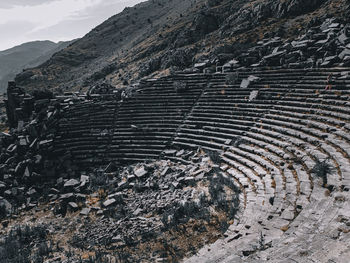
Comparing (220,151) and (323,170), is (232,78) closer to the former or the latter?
(220,151)

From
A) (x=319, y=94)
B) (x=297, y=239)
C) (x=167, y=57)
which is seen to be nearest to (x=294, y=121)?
(x=319, y=94)

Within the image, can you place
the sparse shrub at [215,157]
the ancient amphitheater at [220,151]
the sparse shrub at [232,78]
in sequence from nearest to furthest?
the ancient amphitheater at [220,151] < the sparse shrub at [215,157] < the sparse shrub at [232,78]

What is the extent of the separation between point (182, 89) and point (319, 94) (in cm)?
1166

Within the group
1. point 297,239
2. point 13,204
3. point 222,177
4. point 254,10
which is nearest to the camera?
point 297,239

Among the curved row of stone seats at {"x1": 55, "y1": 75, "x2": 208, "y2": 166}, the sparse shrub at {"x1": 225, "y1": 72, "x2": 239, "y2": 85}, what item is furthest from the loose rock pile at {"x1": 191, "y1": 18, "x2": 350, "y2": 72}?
the curved row of stone seats at {"x1": 55, "y1": 75, "x2": 208, "y2": 166}

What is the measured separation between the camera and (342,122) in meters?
14.6

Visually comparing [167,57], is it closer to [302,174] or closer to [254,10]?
[254,10]

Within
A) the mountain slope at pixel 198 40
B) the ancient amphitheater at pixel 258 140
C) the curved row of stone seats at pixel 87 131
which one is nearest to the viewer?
the ancient amphitheater at pixel 258 140

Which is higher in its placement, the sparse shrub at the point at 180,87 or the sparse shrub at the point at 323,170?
the sparse shrub at the point at 180,87

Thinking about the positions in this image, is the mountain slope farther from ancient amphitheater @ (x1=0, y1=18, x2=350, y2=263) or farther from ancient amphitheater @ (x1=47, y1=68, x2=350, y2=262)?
ancient amphitheater @ (x1=0, y1=18, x2=350, y2=263)

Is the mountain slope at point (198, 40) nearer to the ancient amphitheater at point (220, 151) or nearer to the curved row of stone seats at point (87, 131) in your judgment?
the ancient amphitheater at point (220, 151)

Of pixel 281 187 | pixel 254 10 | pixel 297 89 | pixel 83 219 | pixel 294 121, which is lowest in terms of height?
pixel 83 219

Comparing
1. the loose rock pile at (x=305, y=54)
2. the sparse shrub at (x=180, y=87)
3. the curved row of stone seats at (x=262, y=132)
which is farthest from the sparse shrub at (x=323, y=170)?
the sparse shrub at (x=180, y=87)

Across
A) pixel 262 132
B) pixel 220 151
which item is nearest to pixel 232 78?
pixel 262 132
